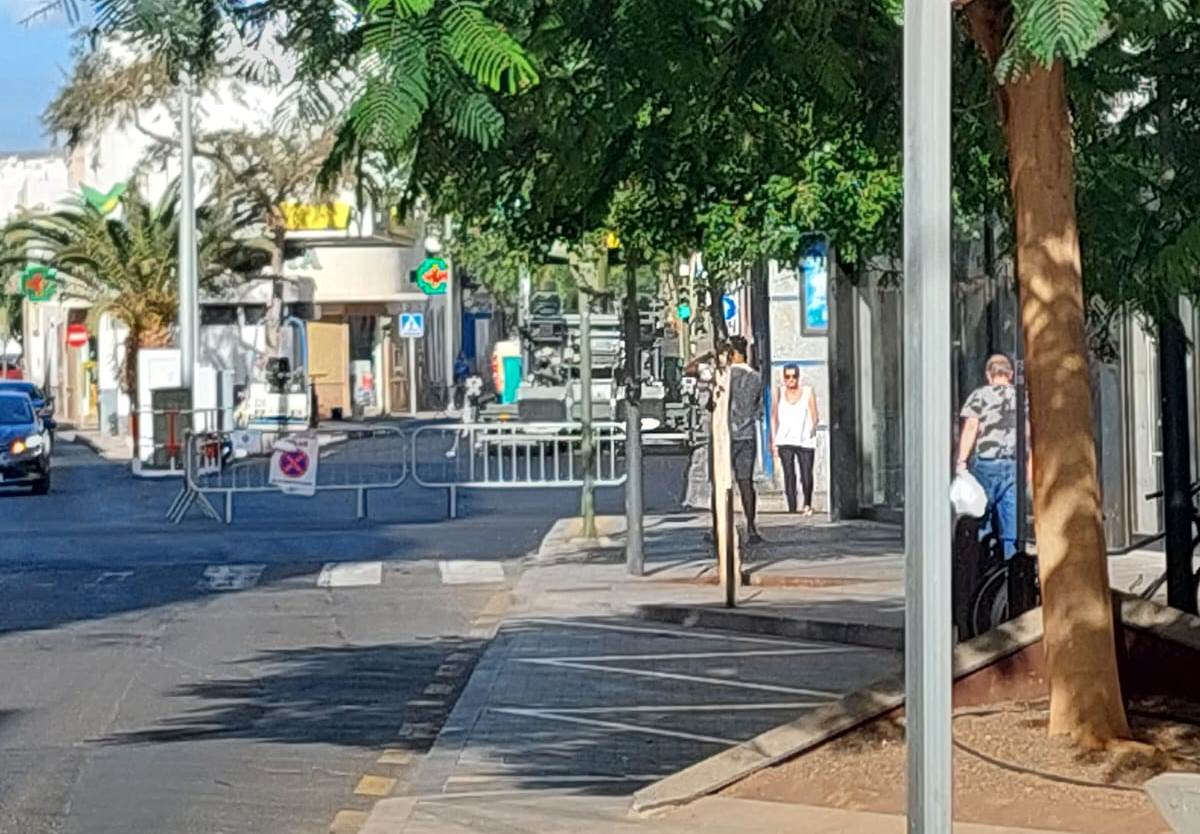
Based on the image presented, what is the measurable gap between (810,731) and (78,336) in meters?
52.1

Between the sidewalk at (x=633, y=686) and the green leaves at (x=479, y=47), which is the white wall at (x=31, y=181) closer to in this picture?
the sidewalk at (x=633, y=686)

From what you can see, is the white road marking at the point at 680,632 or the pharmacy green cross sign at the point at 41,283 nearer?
the white road marking at the point at 680,632

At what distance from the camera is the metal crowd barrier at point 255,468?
90.3 feet

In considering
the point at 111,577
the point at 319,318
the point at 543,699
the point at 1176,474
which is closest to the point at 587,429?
the point at 111,577

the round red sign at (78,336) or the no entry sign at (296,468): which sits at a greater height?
the round red sign at (78,336)

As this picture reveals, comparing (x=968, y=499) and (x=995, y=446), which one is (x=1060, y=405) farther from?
(x=995, y=446)

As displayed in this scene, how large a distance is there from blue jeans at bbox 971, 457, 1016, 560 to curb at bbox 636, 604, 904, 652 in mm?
936

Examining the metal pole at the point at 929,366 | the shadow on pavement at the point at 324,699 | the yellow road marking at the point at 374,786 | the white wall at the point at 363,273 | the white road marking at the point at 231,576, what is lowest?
the shadow on pavement at the point at 324,699

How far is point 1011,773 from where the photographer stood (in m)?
8.99

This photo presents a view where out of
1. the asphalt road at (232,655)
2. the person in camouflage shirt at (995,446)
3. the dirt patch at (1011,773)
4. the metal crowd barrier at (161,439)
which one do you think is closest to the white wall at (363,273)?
the metal crowd barrier at (161,439)

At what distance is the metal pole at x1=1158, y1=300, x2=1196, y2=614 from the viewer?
12023 millimetres

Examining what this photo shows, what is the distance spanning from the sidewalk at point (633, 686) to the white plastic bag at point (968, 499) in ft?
3.50

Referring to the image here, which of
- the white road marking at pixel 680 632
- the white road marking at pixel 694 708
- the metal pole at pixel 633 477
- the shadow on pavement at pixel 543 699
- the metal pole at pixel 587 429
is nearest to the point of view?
the shadow on pavement at pixel 543 699

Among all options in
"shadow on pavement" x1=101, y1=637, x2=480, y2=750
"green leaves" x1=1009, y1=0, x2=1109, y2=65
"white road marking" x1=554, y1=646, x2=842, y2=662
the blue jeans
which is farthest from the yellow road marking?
"green leaves" x1=1009, y1=0, x2=1109, y2=65
